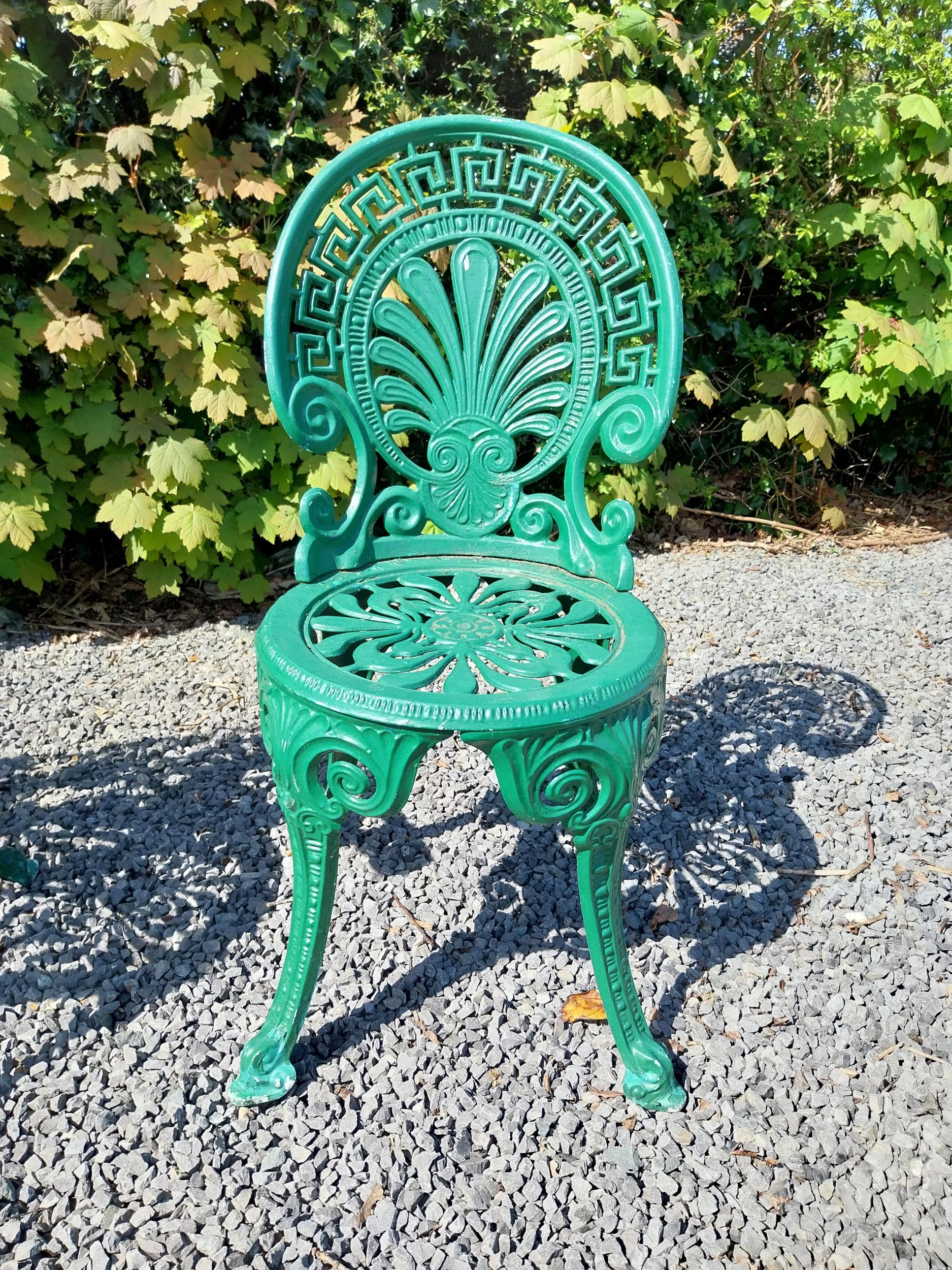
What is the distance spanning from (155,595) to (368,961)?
1.73 metres

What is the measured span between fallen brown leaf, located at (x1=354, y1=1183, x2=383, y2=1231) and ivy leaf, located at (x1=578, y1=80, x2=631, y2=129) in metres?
3.12

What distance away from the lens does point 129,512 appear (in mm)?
3047

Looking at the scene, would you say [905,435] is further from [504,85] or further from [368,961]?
[368,961]

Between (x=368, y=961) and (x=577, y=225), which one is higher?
(x=577, y=225)

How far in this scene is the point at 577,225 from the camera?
6.62 ft

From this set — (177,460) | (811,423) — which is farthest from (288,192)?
(811,423)

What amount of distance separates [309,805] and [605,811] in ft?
1.51

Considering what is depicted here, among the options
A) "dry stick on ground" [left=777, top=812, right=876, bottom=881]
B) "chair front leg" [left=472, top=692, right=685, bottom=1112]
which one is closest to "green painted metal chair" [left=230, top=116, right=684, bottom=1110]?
"chair front leg" [left=472, top=692, right=685, bottom=1112]

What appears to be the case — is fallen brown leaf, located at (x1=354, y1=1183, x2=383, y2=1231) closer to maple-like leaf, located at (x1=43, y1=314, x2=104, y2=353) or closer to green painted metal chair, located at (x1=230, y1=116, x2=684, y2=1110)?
green painted metal chair, located at (x1=230, y1=116, x2=684, y2=1110)

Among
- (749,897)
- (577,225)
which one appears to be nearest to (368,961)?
(749,897)

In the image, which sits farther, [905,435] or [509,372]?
[905,435]

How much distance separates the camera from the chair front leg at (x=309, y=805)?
1.44 m

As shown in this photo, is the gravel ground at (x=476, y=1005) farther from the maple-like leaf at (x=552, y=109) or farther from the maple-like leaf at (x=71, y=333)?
the maple-like leaf at (x=552, y=109)

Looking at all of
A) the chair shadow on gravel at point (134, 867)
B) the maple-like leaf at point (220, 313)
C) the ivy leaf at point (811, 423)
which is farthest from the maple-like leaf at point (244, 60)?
the ivy leaf at point (811, 423)
